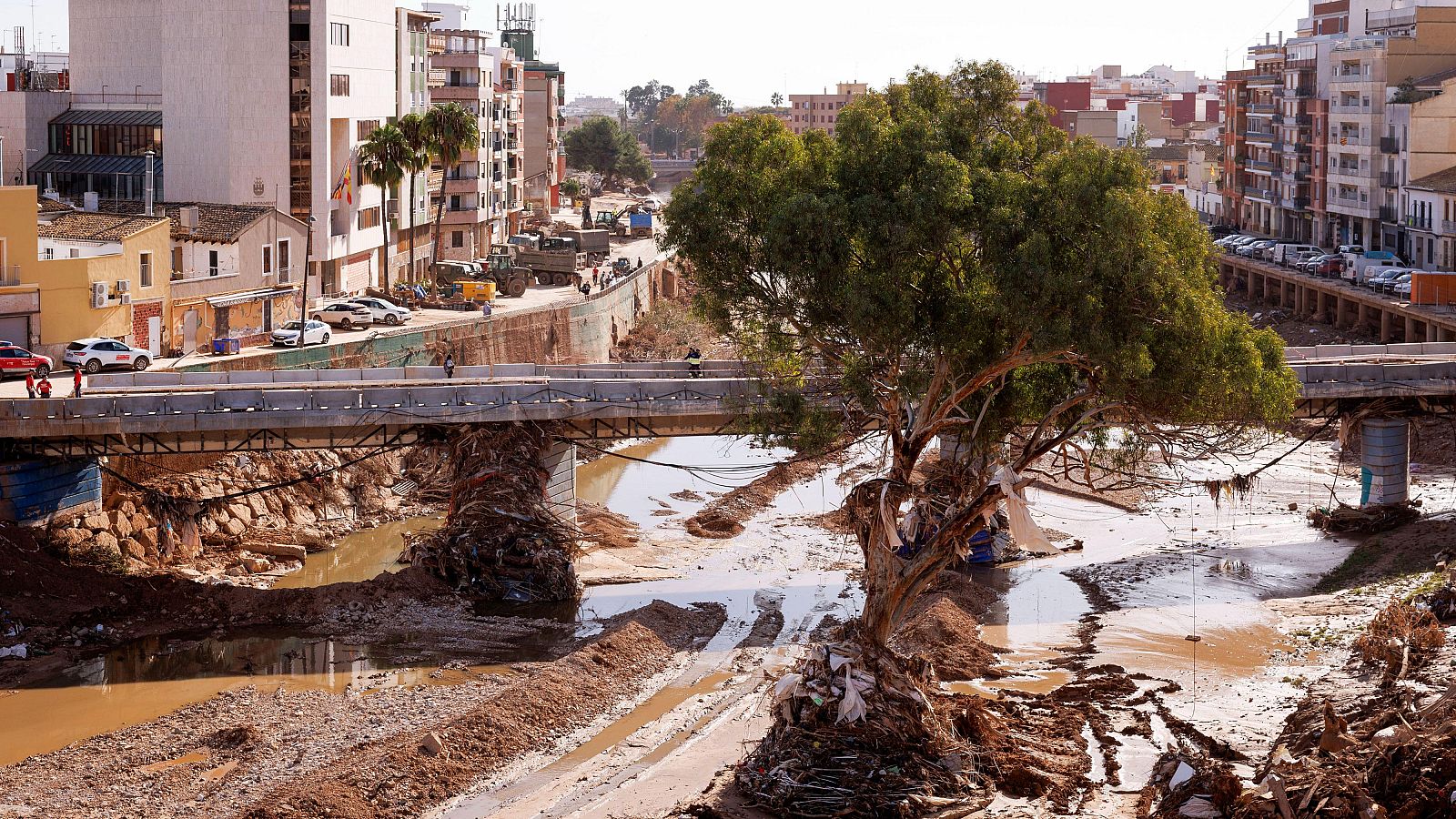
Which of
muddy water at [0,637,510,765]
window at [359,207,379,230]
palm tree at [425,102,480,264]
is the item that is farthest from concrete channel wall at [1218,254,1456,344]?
window at [359,207,379,230]

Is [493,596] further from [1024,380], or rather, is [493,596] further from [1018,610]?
[1024,380]

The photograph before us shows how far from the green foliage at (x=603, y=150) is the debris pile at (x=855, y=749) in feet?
524

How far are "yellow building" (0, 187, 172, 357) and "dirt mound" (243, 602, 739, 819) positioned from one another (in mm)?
24185

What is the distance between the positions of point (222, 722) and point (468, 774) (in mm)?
5915

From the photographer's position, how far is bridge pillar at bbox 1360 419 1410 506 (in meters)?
47.2

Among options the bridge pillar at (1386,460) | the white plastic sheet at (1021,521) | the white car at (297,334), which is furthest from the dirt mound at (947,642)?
the white car at (297,334)

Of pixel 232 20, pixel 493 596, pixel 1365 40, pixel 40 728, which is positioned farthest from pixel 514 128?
pixel 40 728

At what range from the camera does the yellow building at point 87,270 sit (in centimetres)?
5044

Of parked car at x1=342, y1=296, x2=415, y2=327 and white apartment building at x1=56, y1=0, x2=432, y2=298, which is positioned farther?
white apartment building at x1=56, y1=0, x2=432, y2=298

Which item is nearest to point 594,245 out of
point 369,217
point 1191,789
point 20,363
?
point 369,217

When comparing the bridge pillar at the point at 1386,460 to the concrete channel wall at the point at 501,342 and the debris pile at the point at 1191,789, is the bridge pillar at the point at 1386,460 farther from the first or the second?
the concrete channel wall at the point at 501,342

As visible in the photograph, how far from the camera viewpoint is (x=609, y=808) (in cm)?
2664

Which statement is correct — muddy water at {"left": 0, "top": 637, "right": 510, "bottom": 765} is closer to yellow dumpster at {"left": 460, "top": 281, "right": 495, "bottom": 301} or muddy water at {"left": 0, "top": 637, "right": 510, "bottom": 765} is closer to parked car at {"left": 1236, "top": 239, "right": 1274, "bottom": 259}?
yellow dumpster at {"left": 460, "top": 281, "right": 495, "bottom": 301}

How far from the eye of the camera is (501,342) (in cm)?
7381
